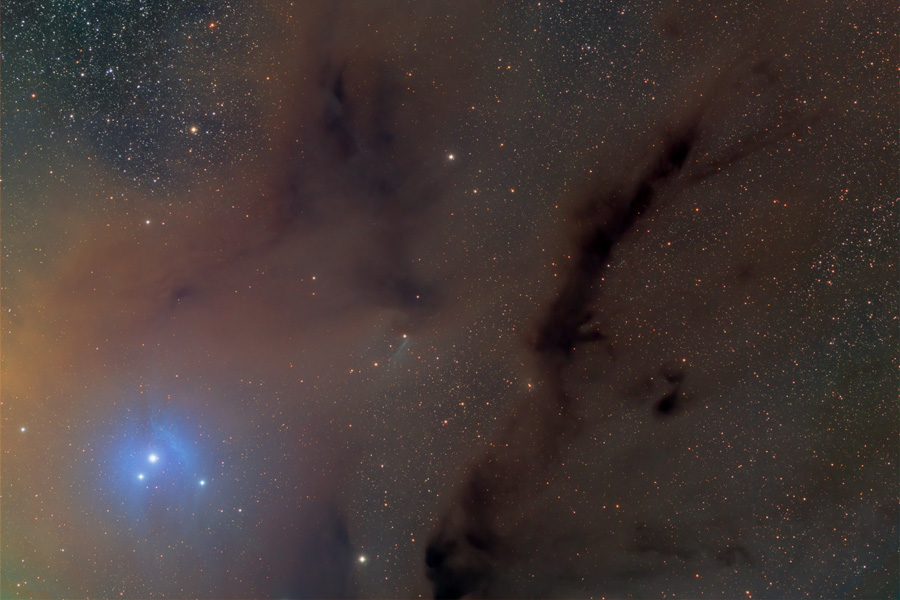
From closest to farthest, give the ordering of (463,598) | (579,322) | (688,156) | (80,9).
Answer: (80,9) → (688,156) → (579,322) → (463,598)

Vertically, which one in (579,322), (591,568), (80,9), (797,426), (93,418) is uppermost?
(80,9)

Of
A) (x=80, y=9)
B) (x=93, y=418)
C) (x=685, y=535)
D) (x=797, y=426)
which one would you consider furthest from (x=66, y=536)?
(x=797, y=426)

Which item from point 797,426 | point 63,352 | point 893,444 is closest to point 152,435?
point 63,352

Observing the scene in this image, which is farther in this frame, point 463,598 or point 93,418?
point 463,598

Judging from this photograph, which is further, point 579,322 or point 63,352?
point 579,322

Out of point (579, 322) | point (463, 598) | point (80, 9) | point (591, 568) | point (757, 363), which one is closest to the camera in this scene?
point (80, 9)

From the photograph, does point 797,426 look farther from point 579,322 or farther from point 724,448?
point 579,322

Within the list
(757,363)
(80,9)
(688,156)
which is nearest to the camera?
(80,9)

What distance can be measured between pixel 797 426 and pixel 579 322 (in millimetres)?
3577

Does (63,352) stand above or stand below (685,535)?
above

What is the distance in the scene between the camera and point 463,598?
28.3 ft

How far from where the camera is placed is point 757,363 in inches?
243

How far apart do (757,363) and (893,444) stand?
2138mm

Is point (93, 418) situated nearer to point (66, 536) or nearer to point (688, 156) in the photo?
point (66, 536)
